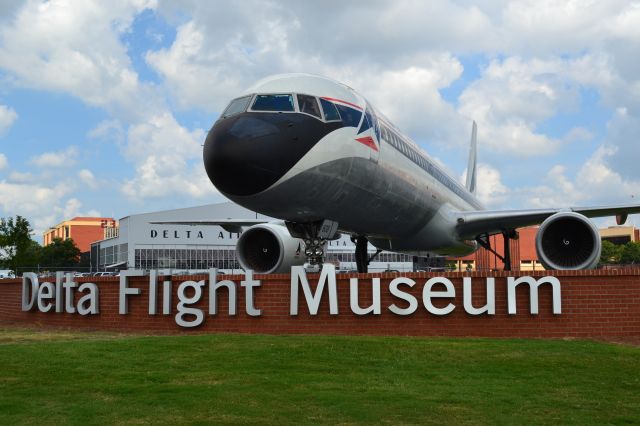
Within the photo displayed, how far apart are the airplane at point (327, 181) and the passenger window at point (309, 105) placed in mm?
23

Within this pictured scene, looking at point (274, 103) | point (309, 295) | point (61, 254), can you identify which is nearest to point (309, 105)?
point (274, 103)

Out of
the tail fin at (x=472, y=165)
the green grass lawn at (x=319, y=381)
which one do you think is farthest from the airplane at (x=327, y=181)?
the tail fin at (x=472, y=165)

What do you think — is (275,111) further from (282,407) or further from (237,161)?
(282,407)

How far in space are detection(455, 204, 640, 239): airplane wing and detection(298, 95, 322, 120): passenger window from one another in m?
8.09

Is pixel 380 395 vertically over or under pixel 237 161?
under

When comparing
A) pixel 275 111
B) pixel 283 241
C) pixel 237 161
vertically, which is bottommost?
pixel 283 241

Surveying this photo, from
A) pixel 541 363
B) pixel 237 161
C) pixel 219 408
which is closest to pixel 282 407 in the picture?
pixel 219 408

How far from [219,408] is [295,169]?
539cm

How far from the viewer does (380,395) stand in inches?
291

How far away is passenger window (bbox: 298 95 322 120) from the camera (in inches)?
480

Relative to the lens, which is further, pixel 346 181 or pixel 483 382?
pixel 346 181

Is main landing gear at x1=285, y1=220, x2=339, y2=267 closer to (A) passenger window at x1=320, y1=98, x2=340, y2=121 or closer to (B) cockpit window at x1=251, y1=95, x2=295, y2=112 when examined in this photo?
(A) passenger window at x1=320, y1=98, x2=340, y2=121

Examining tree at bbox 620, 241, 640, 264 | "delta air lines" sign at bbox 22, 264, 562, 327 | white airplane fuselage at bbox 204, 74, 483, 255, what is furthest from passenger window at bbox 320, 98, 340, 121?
tree at bbox 620, 241, 640, 264

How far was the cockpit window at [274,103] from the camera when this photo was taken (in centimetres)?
1193
